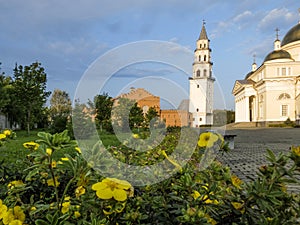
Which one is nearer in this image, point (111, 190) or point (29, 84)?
point (111, 190)

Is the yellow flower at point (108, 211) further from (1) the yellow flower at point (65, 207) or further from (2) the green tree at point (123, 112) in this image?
(2) the green tree at point (123, 112)

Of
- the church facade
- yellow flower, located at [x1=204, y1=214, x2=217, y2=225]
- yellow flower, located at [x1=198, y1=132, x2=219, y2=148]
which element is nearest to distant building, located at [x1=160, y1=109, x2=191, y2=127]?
yellow flower, located at [x1=198, y1=132, x2=219, y2=148]

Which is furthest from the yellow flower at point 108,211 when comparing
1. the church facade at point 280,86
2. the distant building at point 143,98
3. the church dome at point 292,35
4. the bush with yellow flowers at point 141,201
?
the church dome at point 292,35

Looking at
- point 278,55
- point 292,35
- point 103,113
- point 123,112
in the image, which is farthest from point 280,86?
point 123,112

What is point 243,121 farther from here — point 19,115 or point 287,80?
point 19,115

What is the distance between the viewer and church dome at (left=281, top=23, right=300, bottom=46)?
3612 cm

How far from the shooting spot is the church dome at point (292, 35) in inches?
1422

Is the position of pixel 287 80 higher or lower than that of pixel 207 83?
higher

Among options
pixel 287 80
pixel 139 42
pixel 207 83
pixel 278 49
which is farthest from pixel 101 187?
pixel 278 49

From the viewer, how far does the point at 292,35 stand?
121 feet

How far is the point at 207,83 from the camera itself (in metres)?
1.82

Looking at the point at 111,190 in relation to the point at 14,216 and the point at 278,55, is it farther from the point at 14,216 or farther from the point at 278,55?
the point at 278,55

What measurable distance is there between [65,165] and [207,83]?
4.36 feet

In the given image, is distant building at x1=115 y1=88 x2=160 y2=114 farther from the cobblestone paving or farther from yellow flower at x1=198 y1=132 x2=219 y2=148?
yellow flower at x1=198 y1=132 x2=219 y2=148
